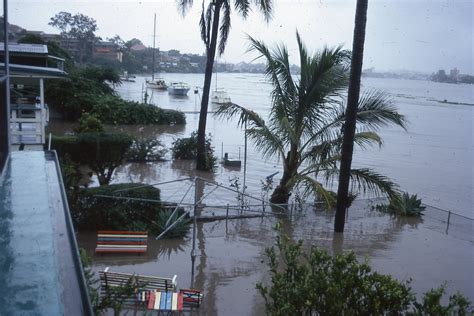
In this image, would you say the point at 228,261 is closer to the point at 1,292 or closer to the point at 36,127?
the point at 36,127

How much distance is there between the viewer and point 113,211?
11.3 metres

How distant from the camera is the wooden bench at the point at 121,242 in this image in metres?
10.1

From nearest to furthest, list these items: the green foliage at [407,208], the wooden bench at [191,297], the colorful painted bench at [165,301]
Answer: the colorful painted bench at [165,301]
the wooden bench at [191,297]
the green foliage at [407,208]

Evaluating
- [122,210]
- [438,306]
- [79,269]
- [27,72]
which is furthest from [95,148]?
[79,269]

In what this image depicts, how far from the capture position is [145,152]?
68.6 feet

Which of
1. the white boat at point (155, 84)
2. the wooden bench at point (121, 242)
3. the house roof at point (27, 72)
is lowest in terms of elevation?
the wooden bench at point (121, 242)

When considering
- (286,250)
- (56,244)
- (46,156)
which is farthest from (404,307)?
(46,156)

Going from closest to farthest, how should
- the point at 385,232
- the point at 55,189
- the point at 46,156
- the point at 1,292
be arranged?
the point at 1,292, the point at 55,189, the point at 46,156, the point at 385,232

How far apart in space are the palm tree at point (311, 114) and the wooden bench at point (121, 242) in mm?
4470

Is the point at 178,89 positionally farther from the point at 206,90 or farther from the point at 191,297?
the point at 191,297

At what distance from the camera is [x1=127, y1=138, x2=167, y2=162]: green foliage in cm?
2067

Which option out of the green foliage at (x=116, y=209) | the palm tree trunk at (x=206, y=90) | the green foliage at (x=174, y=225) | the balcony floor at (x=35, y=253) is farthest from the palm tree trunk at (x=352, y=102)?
the palm tree trunk at (x=206, y=90)

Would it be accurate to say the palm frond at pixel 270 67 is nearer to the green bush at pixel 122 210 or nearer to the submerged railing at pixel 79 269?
the green bush at pixel 122 210

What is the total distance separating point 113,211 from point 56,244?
8.69 meters
